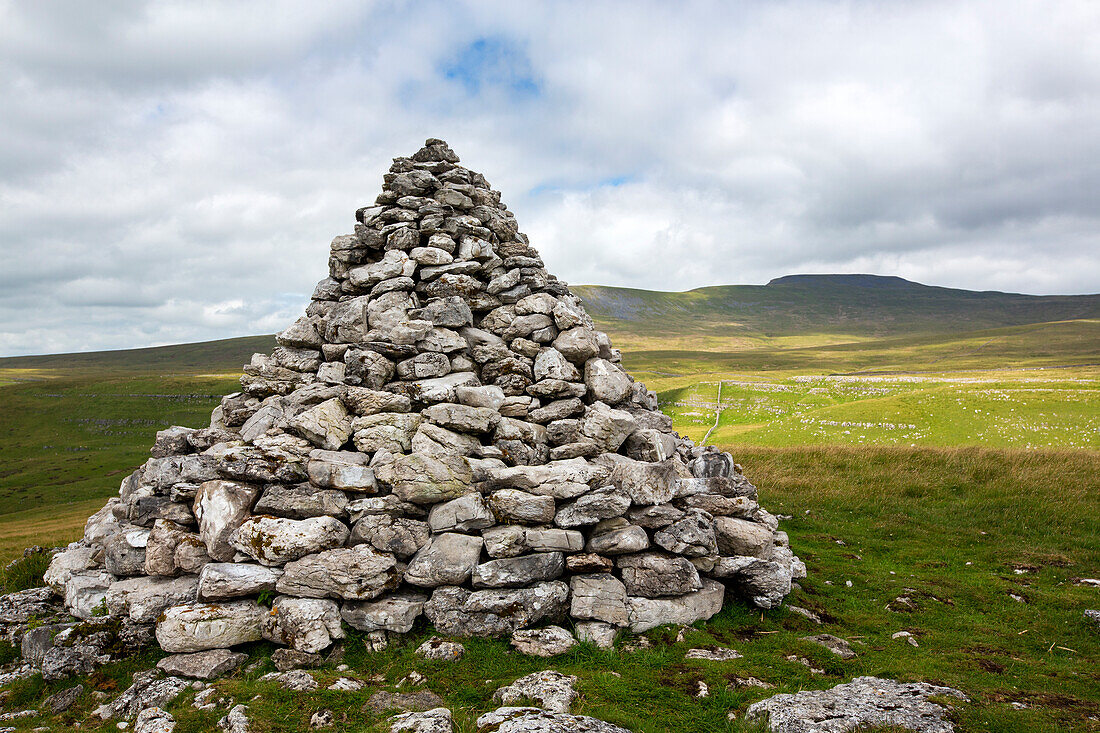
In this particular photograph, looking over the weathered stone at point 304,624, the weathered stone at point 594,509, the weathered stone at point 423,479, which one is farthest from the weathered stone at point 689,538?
the weathered stone at point 304,624

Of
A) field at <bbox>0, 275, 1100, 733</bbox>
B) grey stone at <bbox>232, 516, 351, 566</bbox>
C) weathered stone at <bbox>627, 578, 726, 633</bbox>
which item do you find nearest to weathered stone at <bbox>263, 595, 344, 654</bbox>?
field at <bbox>0, 275, 1100, 733</bbox>

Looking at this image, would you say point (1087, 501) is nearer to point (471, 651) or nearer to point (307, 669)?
point (471, 651)

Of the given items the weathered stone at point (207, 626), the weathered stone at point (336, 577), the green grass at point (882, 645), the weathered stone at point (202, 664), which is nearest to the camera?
the green grass at point (882, 645)

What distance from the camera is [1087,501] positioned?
23156mm

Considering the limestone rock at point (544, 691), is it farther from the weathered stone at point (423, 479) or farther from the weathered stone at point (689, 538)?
the weathered stone at point (423, 479)

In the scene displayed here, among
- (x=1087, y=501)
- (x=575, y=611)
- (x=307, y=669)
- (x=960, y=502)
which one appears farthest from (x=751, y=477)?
(x=307, y=669)

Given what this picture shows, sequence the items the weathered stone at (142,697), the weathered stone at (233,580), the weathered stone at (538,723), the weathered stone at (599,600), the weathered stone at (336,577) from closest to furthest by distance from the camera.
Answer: the weathered stone at (538,723)
the weathered stone at (142,697)
the weathered stone at (233,580)
the weathered stone at (336,577)
the weathered stone at (599,600)

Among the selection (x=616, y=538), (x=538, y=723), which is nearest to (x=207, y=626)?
(x=538, y=723)

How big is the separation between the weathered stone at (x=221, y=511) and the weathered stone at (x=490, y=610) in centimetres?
501

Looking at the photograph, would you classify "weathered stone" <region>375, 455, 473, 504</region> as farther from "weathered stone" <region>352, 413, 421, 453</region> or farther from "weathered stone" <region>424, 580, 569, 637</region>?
"weathered stone" <region>424, 580, 569, 637</region>

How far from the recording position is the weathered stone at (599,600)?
12.5m

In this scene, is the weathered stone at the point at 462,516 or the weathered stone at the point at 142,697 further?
the weathered stone at the point at 462,516

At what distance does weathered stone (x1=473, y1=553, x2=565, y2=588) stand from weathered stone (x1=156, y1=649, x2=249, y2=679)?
5179 mm

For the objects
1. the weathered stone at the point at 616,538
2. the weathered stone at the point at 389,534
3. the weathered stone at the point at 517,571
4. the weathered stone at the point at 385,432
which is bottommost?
the weathered stone at the point at 517,571
